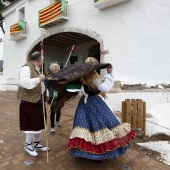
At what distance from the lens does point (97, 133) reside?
7.81ft

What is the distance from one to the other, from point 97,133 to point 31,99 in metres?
1.06

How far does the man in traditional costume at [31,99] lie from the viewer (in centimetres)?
252

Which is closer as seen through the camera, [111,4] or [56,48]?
[111,4]

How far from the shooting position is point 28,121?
2697 millimetres

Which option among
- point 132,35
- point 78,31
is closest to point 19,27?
point 78,31

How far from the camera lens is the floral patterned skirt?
2318 millimetres

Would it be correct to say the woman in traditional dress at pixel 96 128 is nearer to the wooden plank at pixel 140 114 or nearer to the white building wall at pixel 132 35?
the wooden plank at pixel 140 114

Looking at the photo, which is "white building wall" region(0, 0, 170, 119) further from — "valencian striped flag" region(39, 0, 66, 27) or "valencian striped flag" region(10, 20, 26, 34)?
"valencian striped flag" region(10, 20, 26, 34)

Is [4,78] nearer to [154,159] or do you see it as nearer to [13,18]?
[13,18]

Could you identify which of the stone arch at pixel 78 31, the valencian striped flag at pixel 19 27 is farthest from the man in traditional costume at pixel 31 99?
the valencian striped flag at pixel 19 27

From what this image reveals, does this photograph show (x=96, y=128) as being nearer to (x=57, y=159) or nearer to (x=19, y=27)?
(x=57, y=159)

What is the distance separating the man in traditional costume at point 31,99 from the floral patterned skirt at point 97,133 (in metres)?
0.64

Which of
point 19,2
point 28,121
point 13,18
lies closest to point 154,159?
point 28,121

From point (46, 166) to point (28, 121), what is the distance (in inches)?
27.4
